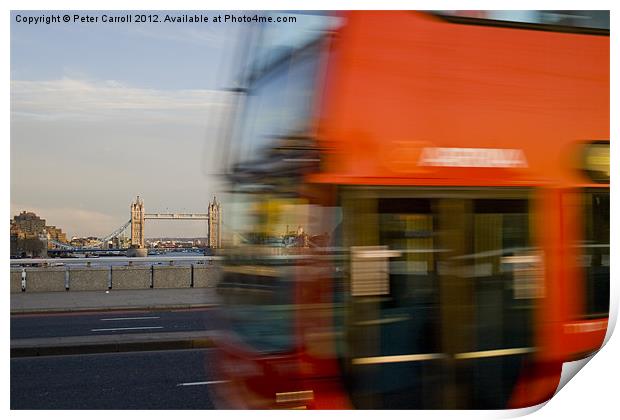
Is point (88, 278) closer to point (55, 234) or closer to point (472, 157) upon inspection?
point (55, 234)

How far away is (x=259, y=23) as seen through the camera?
5266 mm

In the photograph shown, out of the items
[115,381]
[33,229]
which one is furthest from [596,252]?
[115,381]

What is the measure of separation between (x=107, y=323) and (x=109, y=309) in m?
1.86

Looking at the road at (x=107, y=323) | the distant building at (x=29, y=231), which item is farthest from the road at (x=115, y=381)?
the road at (x=107, y=323)

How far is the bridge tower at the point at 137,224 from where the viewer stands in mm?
6181

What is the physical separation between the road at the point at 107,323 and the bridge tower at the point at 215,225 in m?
5.19

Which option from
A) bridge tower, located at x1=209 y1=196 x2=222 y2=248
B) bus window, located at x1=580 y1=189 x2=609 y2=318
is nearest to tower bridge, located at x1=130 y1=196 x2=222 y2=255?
bridge tower, located at x1=209 y1=196 x2=222 y2=248

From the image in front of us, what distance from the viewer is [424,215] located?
448 centimetres

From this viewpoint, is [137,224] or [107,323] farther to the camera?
[107,323]

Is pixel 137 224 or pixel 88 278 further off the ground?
pixel 137 224

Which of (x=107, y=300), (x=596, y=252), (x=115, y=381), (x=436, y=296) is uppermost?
(x=596, y=252)

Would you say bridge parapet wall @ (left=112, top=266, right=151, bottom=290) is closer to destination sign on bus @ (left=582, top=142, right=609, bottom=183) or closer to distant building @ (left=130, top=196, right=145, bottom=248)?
distant building @ (left=130, top=196, right=145, bottom=248)

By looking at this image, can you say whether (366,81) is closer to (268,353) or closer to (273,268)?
(273,268)

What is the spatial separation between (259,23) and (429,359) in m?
2.64
